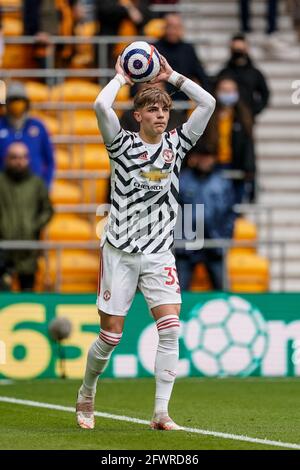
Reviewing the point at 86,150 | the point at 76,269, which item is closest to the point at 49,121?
the point at 86,150

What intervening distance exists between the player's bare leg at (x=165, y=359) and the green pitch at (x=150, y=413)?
0.15 m

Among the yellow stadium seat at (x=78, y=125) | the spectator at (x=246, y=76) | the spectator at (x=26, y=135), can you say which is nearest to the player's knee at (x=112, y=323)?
the spectator at (x=26, y=135)

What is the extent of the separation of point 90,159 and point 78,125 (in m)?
0.76

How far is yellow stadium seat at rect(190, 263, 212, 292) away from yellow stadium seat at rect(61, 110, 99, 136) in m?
3.35

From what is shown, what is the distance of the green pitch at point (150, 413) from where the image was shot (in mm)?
9484

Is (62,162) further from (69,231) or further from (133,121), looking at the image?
(133,121)

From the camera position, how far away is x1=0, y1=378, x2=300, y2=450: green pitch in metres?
9.48

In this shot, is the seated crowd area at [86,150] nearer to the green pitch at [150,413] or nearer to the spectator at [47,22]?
the spectator at [47,22]

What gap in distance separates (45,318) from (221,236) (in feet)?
8.50

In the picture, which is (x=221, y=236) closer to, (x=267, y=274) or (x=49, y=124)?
(x=267, y=274)

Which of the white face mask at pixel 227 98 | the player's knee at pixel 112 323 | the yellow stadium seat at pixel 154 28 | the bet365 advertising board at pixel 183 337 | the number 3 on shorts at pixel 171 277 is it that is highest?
the yellow stadium seat at pixel 154 28

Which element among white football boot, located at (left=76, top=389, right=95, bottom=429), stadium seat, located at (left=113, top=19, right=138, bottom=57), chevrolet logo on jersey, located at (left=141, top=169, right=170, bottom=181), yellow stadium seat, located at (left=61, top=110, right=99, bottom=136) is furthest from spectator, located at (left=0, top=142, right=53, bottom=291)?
chevrolet logo on jersey, located at (left=141, top=169, right=170, bottom=181)

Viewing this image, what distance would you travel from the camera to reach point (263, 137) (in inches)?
854

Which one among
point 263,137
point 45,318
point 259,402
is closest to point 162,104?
point 259,402
